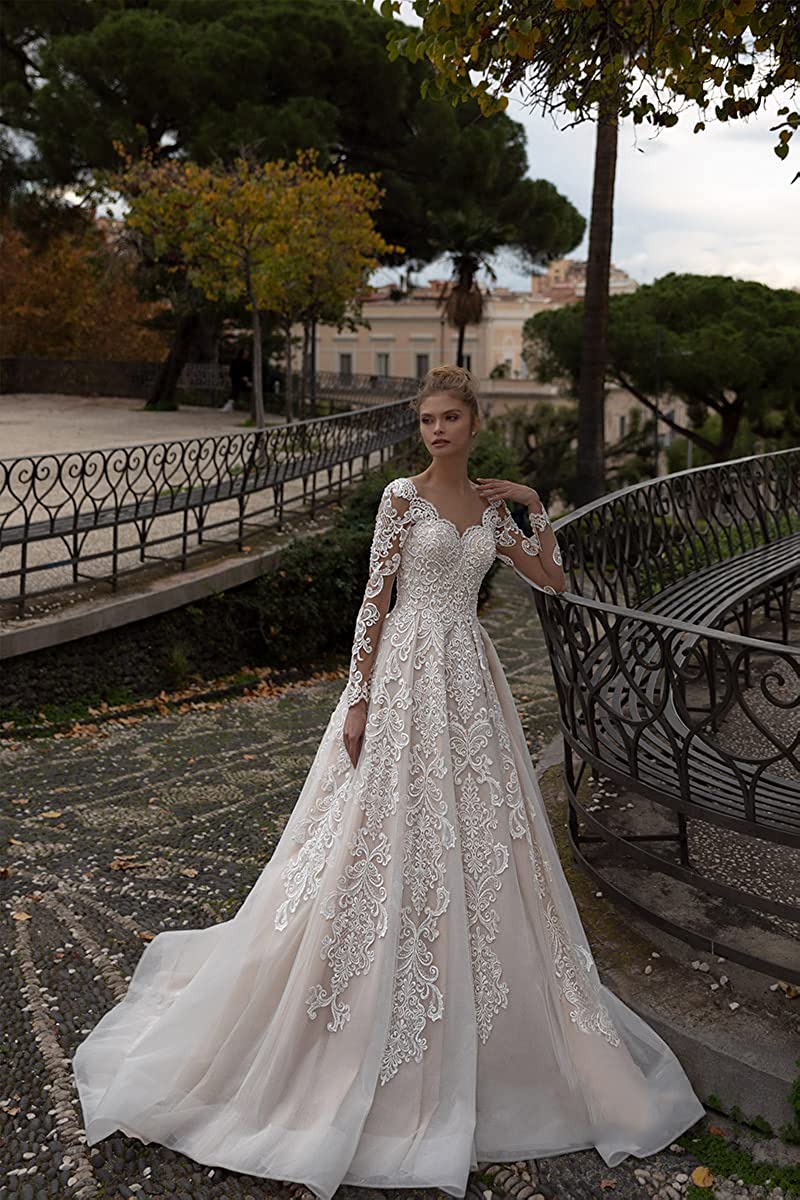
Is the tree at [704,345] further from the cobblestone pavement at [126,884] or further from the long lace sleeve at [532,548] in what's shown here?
the long lace sleeve at [532,548]

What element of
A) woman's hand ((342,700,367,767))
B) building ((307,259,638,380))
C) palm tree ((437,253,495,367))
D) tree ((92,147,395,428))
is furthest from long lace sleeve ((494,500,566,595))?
building ((307,259,638,380))

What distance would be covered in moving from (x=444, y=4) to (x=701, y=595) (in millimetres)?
3375

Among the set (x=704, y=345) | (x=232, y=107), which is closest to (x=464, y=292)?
(x=704, y=345)

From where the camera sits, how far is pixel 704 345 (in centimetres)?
2377

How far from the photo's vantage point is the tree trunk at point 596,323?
13414mm

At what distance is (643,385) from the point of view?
2455 cm

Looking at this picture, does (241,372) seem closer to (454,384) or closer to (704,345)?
(704,345)

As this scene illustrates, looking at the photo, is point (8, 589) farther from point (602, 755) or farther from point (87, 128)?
point (87, 128)

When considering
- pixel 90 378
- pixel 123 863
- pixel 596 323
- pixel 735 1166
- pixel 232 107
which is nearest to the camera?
pixel 735 1166

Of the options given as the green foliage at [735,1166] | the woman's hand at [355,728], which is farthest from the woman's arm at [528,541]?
the green foliage at [735,1166]

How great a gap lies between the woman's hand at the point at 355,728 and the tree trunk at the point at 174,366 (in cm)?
2221

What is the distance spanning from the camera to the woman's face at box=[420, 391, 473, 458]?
10.6 ft

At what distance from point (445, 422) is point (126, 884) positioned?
241 cm

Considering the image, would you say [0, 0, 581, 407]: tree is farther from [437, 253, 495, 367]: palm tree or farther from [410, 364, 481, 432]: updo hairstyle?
[410, 364, 481, 432]: updo hairstyle
